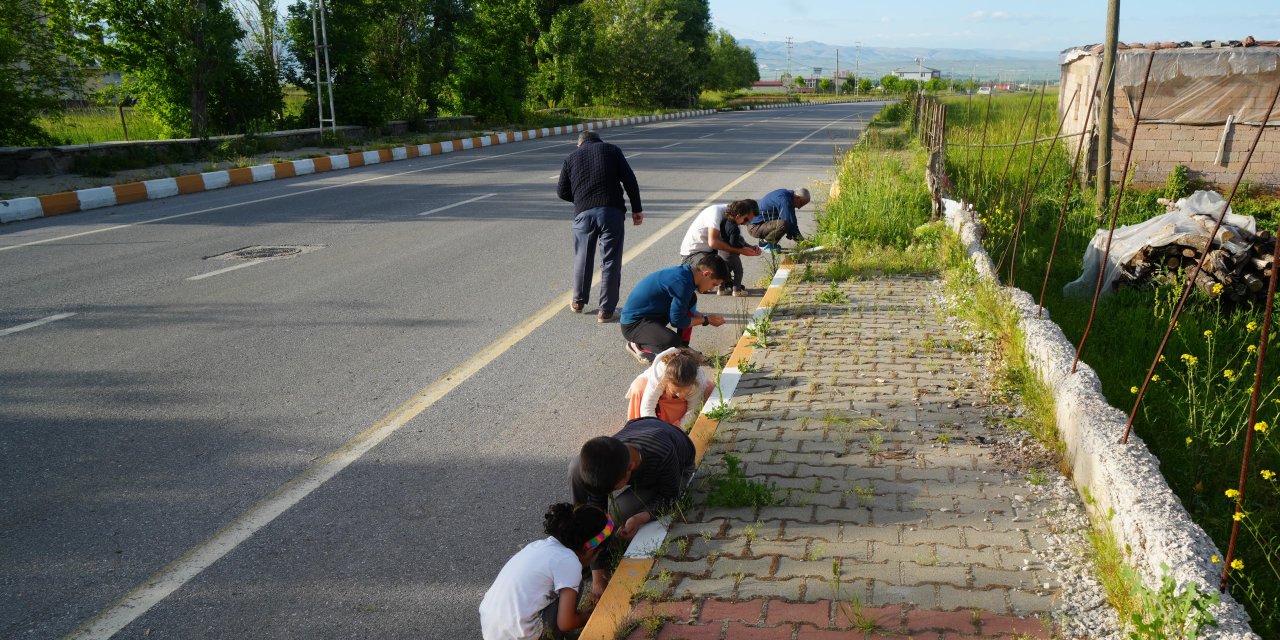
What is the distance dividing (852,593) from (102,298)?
21.7ft

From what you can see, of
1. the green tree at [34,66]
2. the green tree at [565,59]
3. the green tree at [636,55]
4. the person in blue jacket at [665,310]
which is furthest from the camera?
the green tree at [636,55]

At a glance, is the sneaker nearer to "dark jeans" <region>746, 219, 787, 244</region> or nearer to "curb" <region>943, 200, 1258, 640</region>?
"curb" <region>943, 200, 1258, 640</region>

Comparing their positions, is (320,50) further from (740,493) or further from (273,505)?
(740,493)

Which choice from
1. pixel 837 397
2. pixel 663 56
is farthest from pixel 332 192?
pixel 663 56

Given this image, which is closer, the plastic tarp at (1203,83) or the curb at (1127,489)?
the curb at (1127,489)

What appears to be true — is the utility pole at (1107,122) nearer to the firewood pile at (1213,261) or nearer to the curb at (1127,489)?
the firewood pile at (1213,261)

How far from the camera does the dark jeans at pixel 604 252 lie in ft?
22.1

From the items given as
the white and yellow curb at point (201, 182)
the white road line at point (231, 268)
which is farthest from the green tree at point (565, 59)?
the white road line at point (231, 268)

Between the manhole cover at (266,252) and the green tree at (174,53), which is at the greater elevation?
the green tree at (174,53)

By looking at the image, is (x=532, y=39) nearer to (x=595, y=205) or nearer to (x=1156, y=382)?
(x=595, y=205)

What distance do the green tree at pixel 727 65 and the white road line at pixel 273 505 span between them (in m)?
60.7

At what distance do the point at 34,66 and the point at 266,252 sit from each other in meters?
9.44

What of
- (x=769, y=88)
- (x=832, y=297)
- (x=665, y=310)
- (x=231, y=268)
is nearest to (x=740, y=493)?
(x=665, y=310)

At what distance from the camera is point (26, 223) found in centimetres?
1159
